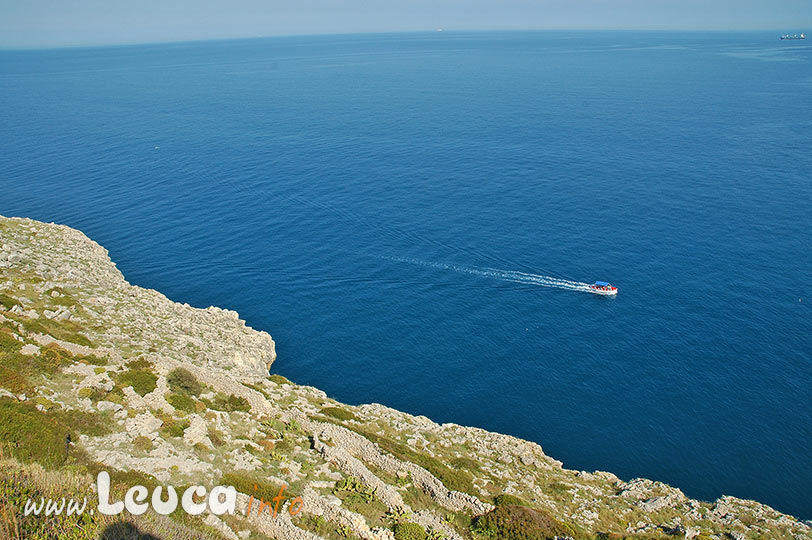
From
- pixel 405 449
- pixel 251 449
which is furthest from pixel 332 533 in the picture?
pixel 405 449

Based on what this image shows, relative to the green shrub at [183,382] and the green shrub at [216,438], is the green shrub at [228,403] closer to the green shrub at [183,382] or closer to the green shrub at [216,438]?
A: the green shrub at [183,382]

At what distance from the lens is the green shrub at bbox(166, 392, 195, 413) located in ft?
173

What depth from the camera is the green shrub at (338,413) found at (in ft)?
217

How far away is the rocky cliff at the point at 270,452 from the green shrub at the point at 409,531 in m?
0.10

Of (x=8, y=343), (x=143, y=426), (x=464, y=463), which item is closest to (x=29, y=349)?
(x=8, y=343)

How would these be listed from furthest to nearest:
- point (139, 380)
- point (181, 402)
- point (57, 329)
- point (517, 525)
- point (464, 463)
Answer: point (57, 329) → point (464, 463) → point (139, 380) → point (181, 402) → point (517, 525)

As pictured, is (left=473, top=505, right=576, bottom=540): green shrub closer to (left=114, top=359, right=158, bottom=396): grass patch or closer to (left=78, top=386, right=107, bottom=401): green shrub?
(left=114, top=359, right=158, bottom=396): grass patch

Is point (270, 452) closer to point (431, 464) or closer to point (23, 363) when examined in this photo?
Result: point (431, 464)

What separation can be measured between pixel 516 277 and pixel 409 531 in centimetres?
7713

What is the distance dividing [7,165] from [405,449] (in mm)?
178785

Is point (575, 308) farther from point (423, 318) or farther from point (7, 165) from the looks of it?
point (7, 165)

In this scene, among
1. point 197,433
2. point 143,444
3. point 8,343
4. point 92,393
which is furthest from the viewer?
point 8,343

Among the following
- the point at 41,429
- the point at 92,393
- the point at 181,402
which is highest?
the point at 41,429

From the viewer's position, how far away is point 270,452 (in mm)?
49312
